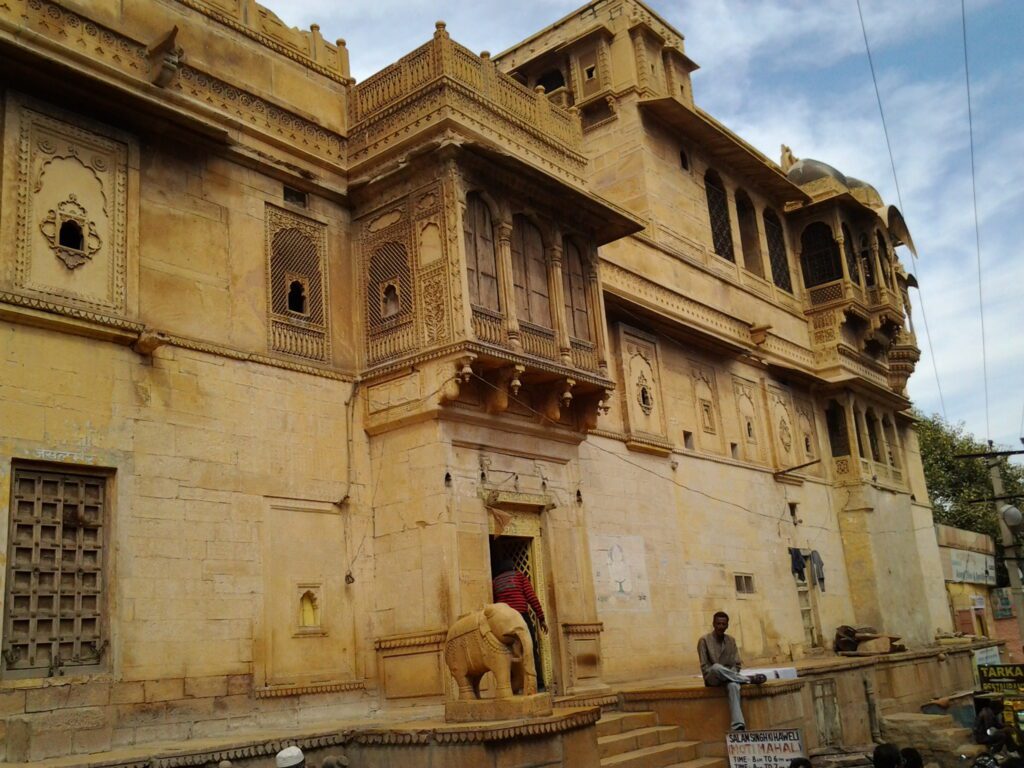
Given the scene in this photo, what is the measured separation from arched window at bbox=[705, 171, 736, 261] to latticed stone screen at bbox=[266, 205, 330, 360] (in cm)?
1034

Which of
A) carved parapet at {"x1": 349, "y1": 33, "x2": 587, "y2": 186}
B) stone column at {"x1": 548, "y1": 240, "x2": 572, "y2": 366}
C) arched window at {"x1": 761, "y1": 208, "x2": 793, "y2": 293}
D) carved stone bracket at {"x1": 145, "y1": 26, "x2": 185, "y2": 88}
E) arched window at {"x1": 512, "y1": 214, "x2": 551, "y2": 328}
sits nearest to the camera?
carved stone bracket at {"x1": 145, "y1": 26, "x2": 185, "y2": 88}

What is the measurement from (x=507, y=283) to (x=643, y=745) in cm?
542

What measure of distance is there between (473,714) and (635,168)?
38.9 ft

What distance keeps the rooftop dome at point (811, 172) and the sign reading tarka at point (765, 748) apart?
1752 centimetres

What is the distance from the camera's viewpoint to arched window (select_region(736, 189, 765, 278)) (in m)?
21.0

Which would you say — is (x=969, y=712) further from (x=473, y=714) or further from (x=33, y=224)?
(x=33, y=224)

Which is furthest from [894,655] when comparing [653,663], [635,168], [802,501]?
[635,168]

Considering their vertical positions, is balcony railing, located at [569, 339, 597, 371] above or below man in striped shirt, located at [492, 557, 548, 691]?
above

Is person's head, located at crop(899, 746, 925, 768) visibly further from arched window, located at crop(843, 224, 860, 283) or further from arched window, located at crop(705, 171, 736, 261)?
arched window, located at crop(843, 224, 860, 283)

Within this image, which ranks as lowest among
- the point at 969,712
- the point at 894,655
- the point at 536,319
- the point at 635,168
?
the point at 969,712

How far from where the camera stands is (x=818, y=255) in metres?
22.8

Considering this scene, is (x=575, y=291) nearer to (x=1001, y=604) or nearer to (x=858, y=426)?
(x=858, y=426)

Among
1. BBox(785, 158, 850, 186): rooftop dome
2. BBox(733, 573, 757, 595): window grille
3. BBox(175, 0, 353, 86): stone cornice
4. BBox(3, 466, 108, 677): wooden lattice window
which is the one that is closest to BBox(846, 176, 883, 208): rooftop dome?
BBox(785, 158, 850, 186): rooftop dome

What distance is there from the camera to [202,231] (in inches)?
403
